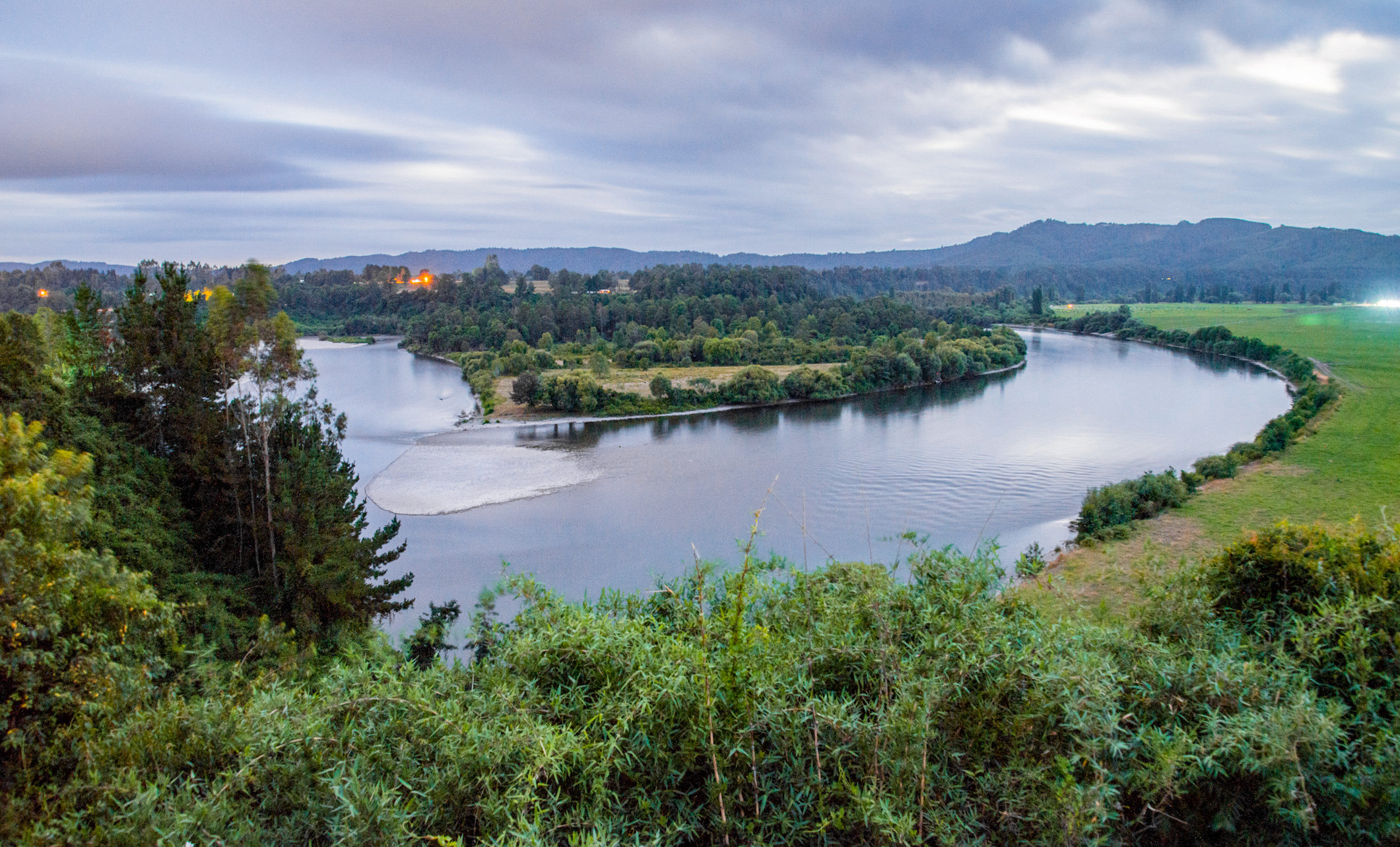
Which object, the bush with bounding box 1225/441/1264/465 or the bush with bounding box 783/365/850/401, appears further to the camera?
the bush with bounding box 783/365/850/401

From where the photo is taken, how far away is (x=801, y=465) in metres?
21.0

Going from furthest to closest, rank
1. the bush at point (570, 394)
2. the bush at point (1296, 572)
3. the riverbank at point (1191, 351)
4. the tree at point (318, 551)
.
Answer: the riverbank at point (1191, 351), the bush at point (570, 394), the tree at point (318, 551), the bush at point (1296, 572)

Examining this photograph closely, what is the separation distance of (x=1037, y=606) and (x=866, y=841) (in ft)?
5.61

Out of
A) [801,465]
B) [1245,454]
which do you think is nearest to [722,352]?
[801,465]

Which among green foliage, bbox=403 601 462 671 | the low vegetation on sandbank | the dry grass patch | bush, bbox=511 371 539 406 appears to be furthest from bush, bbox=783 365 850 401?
green foliage, bbox=403 601 462 671

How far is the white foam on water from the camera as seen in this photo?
1834cm

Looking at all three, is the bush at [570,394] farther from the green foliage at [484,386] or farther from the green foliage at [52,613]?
the green foliage at [52,613]

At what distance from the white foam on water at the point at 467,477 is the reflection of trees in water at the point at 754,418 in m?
2.23

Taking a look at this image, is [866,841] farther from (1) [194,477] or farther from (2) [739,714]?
(1) [194,477]

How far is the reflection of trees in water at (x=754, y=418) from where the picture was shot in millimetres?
26953

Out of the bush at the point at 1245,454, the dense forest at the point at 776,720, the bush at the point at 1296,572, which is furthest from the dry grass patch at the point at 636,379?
the bush at the point at 1296,572

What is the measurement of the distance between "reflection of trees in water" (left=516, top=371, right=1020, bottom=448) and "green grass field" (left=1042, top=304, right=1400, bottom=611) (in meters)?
13.4

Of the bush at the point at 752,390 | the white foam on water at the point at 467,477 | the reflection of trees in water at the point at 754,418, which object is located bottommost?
the white foam on water at the point at 467,477

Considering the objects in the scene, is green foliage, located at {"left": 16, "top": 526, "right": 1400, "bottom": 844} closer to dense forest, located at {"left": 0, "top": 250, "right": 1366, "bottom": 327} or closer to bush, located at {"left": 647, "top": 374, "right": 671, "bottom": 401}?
dense forest, located at {"left": 0, "top": 250, "right": 1366, "bottom": 327}
